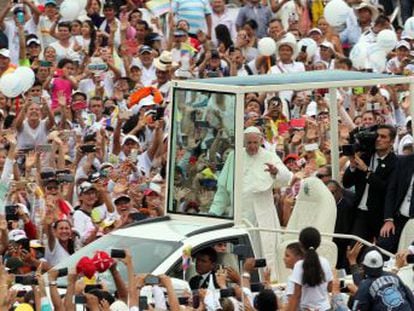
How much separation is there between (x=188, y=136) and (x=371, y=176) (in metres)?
1.65

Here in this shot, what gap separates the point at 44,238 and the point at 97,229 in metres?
0.67

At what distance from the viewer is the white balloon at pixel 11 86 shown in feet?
74.7

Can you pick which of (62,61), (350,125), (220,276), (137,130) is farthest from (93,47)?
(220,276)

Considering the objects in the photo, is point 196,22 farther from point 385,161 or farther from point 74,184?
point 385,161

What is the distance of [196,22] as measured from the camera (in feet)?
88.4

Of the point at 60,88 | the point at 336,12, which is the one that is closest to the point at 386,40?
the point at 336,12

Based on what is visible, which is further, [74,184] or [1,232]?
[74,184]

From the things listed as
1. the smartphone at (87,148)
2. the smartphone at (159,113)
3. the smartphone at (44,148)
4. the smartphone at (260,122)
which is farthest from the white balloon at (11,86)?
the smartphone at (260,122)

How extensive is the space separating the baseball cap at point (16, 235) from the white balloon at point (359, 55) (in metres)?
8.08

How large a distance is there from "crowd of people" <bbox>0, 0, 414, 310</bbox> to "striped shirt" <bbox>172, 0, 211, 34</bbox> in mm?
23

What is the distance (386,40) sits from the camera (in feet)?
84.8

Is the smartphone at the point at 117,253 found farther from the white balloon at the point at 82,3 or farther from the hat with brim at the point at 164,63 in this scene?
the white balloon at the point at 82,3

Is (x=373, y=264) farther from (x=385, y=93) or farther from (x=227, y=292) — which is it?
(x=385, y=93)

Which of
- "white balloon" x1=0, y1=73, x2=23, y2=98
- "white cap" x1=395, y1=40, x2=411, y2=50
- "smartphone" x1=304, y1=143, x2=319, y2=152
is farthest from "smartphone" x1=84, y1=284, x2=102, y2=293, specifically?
"white cap" x1=395, y1=40, x2=411, y2=50
